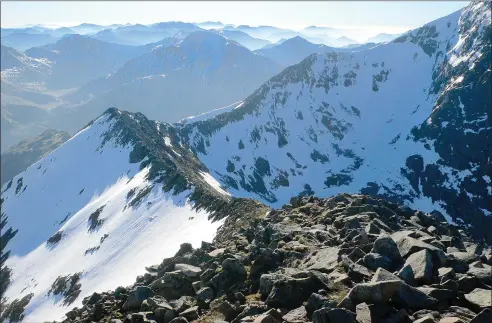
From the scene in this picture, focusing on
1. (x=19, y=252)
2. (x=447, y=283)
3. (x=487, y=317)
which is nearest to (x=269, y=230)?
(x=447, y=283)

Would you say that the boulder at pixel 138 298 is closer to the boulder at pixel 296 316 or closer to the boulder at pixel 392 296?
the boulder at pixel 296 316

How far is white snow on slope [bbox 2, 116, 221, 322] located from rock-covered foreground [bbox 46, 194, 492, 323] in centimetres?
3173

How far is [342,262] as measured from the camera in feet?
64.8

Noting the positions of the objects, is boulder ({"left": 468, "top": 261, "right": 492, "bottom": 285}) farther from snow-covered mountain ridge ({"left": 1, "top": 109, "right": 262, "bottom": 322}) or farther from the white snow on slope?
the white snow on slope

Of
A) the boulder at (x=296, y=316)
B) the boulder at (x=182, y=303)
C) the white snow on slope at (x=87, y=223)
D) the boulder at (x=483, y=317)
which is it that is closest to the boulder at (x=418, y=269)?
the boulder at (x=483, y=317)

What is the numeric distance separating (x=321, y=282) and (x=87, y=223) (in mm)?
85564

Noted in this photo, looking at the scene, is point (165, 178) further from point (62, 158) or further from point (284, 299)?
point (284, 299)

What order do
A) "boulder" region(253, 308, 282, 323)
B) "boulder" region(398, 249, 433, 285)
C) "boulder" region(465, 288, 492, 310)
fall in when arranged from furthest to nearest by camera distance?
"boulder" region(398, 249, 433, 285) < "boulder" region(253, 308, 282, 323) < "boulder" region(465, 288, 492, 310)

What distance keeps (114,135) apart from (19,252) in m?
49.0

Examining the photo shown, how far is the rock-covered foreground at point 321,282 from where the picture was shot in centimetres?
1548

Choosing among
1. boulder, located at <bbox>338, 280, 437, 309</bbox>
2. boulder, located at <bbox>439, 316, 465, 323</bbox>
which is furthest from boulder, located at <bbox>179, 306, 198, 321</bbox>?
boulder, located at <bbox>439, 316, 465, 323</bbox>

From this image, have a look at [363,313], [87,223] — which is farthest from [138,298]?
[87,223]

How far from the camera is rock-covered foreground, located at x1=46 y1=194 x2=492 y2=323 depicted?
15477 millimetres

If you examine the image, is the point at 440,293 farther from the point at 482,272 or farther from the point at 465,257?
the point at 465,257
